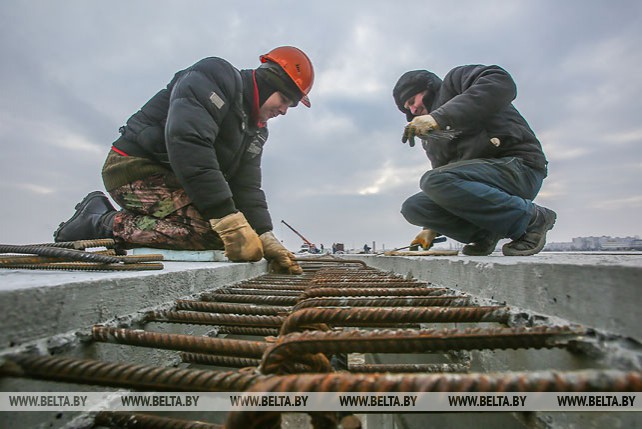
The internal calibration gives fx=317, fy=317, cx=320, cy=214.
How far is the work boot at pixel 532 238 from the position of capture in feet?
7.49

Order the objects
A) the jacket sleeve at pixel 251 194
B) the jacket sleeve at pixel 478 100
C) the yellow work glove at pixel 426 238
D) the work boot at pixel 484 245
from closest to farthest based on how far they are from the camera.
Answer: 1. the jacket sleeve at pixel 478 100
2. the work boot at pixel 484 245
3. the jacket sleeve at pixel 251 194
4. the yellow work glove at pixel 426 238

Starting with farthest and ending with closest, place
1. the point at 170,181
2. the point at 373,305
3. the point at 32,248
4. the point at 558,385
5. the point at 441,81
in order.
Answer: the point at 441,81, the point at 170,181, the point at 32,248, the point at 373,305, the point at 558,385

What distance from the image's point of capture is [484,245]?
264cm

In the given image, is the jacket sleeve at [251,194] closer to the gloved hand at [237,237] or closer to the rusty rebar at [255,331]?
the gloved hand at [237,237]

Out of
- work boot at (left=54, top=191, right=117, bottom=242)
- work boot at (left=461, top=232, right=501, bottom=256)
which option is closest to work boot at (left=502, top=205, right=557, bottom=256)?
work boot at (left=461, top=232, right=501, bottom=256)

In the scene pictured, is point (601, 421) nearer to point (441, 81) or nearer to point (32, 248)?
point (32, 248)

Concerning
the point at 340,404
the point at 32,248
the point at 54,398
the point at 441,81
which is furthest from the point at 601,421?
the point at 441,81

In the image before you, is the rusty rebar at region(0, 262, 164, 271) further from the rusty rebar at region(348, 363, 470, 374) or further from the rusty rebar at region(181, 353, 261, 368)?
the rusty rebar at region(348, 363, 470, 374)

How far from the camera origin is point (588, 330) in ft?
1.85

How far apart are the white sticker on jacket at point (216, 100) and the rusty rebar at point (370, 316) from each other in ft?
6.61

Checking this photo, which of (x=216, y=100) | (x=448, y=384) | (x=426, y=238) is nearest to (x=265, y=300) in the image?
(x=448, y=384)

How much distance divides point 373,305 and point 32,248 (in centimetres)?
107

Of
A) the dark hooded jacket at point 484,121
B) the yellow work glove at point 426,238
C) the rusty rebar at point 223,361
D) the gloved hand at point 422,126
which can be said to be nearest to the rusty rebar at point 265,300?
the rusty rebar at point 223,361

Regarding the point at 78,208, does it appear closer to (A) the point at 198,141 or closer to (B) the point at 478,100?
(A) the point at 198,141
